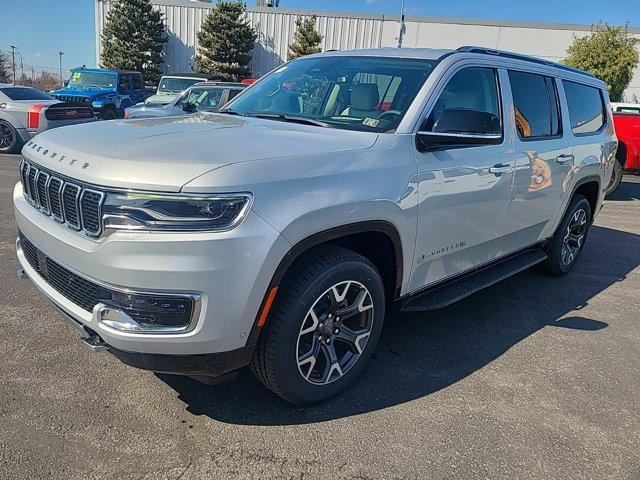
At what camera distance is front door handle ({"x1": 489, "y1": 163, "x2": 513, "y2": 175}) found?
3.56 m

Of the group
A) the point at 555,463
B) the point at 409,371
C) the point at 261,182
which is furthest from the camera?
the point at 409,371

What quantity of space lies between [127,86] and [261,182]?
18583 millimetres

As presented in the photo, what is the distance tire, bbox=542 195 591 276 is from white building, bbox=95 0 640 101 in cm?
2708

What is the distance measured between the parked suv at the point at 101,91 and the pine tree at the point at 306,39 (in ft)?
45.1

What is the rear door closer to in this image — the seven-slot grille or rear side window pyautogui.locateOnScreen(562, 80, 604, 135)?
rear side window pyautogui.locateOnScreen(562, 80, 604, 135)

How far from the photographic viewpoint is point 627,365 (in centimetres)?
364

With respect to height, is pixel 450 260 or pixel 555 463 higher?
pixel 450 260

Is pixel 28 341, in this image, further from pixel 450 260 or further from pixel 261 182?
pixel 450 260

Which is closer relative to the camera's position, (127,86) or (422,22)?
→ (127,86)

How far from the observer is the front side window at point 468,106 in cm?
302

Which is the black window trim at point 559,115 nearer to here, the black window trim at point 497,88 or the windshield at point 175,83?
the black window trim at point 497,88

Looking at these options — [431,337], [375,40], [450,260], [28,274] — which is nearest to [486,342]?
[431,337]

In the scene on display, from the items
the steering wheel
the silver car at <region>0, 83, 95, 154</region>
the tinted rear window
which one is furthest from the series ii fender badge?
the tinted rear window

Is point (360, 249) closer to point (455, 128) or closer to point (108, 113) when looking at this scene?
point (455, 128)
